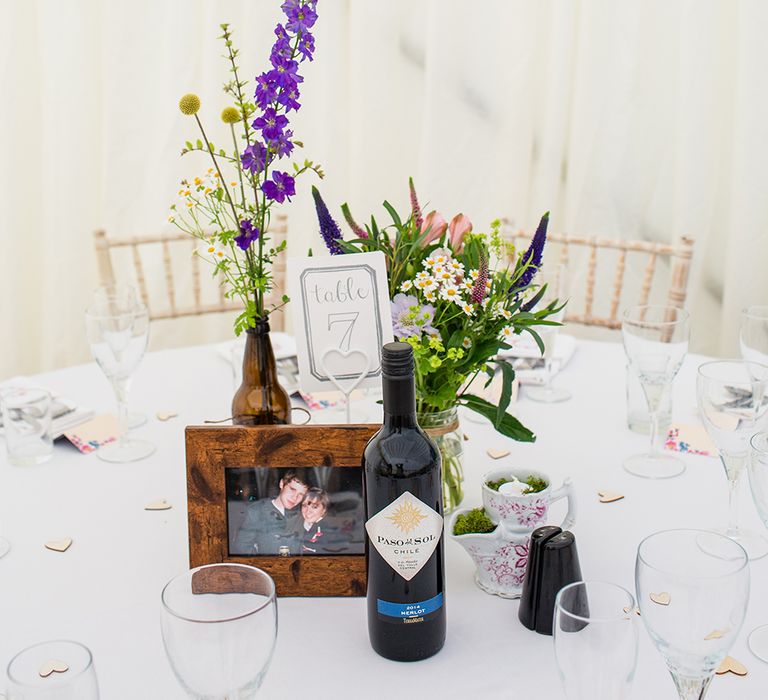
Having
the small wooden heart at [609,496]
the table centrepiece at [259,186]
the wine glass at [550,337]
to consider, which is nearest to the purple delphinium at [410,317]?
the table centrepiece at [259,186]

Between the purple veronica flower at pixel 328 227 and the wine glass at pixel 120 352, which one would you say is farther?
the wine glass at pixel 120 352

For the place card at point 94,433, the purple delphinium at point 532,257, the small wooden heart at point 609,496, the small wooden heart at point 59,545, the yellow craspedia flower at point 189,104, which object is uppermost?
the yellow craspedia flower at point 189,104

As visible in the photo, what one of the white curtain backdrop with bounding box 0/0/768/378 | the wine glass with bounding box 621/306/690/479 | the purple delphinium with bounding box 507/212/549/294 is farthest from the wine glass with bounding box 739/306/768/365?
the white curtain backdrop with bounding box 0/0/768/378

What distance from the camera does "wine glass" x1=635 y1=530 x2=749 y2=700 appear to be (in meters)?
0.83

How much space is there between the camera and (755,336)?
152cm

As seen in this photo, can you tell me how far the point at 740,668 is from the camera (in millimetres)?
996

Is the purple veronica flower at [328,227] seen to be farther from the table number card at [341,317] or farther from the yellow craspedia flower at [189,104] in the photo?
the yellow craspedia flower at [189,104]

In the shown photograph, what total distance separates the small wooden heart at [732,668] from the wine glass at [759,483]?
0.03m

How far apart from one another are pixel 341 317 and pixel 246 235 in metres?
0.16

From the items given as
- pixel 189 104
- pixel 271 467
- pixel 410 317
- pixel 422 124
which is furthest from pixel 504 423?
pixel 422 124

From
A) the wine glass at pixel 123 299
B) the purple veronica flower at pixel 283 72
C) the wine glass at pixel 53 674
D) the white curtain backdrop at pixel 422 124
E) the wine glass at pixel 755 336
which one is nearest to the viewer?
the wine glass at pixel 53 674

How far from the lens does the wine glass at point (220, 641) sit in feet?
2.68

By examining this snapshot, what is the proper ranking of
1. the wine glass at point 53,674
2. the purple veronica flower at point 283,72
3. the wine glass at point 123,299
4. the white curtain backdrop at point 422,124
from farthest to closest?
the white curtain backdrop at point 422,124 → the wine glass at point 123,299 → the purple veronica flower at point 283,72 → the wine glass at point 53,674

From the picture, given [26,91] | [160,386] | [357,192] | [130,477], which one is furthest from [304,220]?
[130,477]
